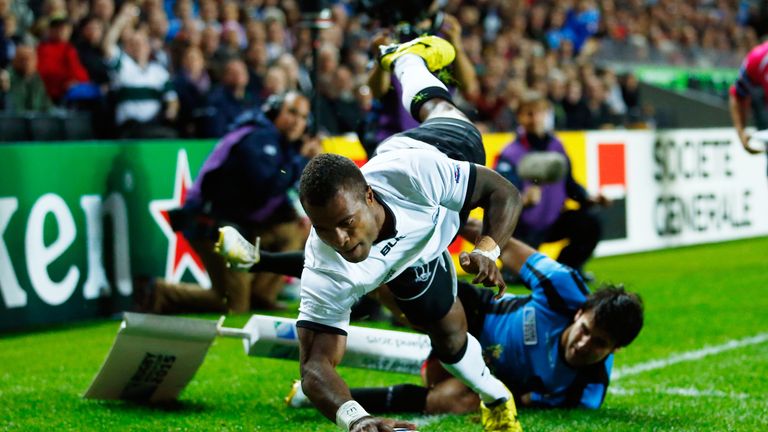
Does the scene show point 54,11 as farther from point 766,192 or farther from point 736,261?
point 766,192

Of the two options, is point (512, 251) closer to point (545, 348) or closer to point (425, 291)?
point (545, 348)

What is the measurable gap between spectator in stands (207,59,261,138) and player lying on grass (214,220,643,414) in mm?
5729

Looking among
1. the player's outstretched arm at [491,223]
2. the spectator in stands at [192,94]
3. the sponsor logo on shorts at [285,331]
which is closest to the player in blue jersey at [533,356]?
the sponsor logo on shorts at [285,331]

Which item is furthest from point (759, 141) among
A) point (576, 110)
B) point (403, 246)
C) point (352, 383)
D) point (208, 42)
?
point (576, 110)

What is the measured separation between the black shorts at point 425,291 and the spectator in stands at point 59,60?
7.06m

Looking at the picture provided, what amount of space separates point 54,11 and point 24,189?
3.60 m

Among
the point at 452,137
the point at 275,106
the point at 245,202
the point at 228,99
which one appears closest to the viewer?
the point at 452,137

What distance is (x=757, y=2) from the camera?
29.4 meters

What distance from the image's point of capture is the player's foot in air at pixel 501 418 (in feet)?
16.2

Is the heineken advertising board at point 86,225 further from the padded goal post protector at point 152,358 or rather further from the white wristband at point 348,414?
the white wristband at point 348,414

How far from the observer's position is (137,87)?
36.2ft

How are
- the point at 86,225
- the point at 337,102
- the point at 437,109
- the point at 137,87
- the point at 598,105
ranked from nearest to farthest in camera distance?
the point at 437,109
the point at 86,225
the point at 137,87
the point at 337,102
the point at 598,105

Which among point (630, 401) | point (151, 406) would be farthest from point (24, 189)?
point (630, 401)

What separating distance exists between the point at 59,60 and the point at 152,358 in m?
6.13
